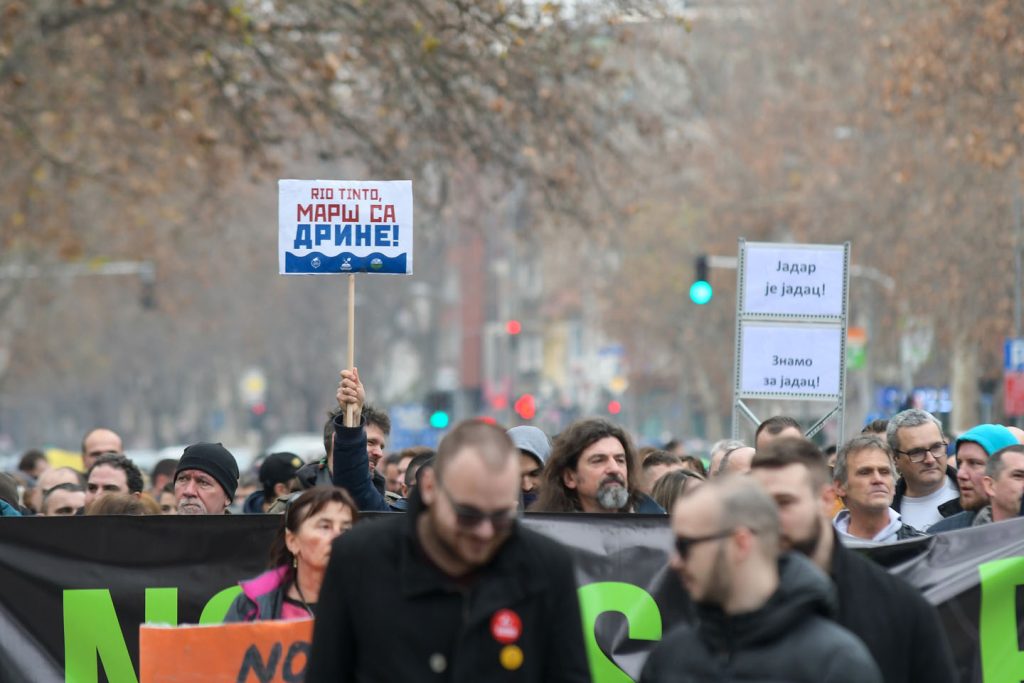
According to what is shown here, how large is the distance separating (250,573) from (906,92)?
1565 centimetres

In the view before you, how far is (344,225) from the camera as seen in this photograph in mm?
8562

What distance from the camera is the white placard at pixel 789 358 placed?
1228 centimetres

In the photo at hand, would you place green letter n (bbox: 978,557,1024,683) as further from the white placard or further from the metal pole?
the metal pole

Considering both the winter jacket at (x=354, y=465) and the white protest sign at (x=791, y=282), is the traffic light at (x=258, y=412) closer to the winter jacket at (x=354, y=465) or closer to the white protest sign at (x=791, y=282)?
the white protest sign at (x=791, y=282)

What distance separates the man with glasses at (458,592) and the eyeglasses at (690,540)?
1.45 ft

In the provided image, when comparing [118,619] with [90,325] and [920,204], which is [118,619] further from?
[90,325]


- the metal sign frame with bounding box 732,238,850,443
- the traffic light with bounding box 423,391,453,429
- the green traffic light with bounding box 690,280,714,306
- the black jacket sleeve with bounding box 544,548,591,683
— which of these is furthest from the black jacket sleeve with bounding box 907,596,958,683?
the traffic light with bounding box 423,391,453,429

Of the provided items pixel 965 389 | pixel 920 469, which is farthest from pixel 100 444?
pixel 965 389

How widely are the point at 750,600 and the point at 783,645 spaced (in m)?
0.13

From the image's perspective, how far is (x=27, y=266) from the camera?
47094mm

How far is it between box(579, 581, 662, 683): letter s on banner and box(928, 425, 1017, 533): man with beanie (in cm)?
199

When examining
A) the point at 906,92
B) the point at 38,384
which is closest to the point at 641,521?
the point at 906,92

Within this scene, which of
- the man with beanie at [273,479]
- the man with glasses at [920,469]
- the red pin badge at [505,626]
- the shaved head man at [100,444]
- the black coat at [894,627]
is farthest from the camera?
the shaved head man at [100,444]

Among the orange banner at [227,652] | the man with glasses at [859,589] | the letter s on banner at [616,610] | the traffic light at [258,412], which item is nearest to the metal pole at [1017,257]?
the letter s on banner at [616,610]
